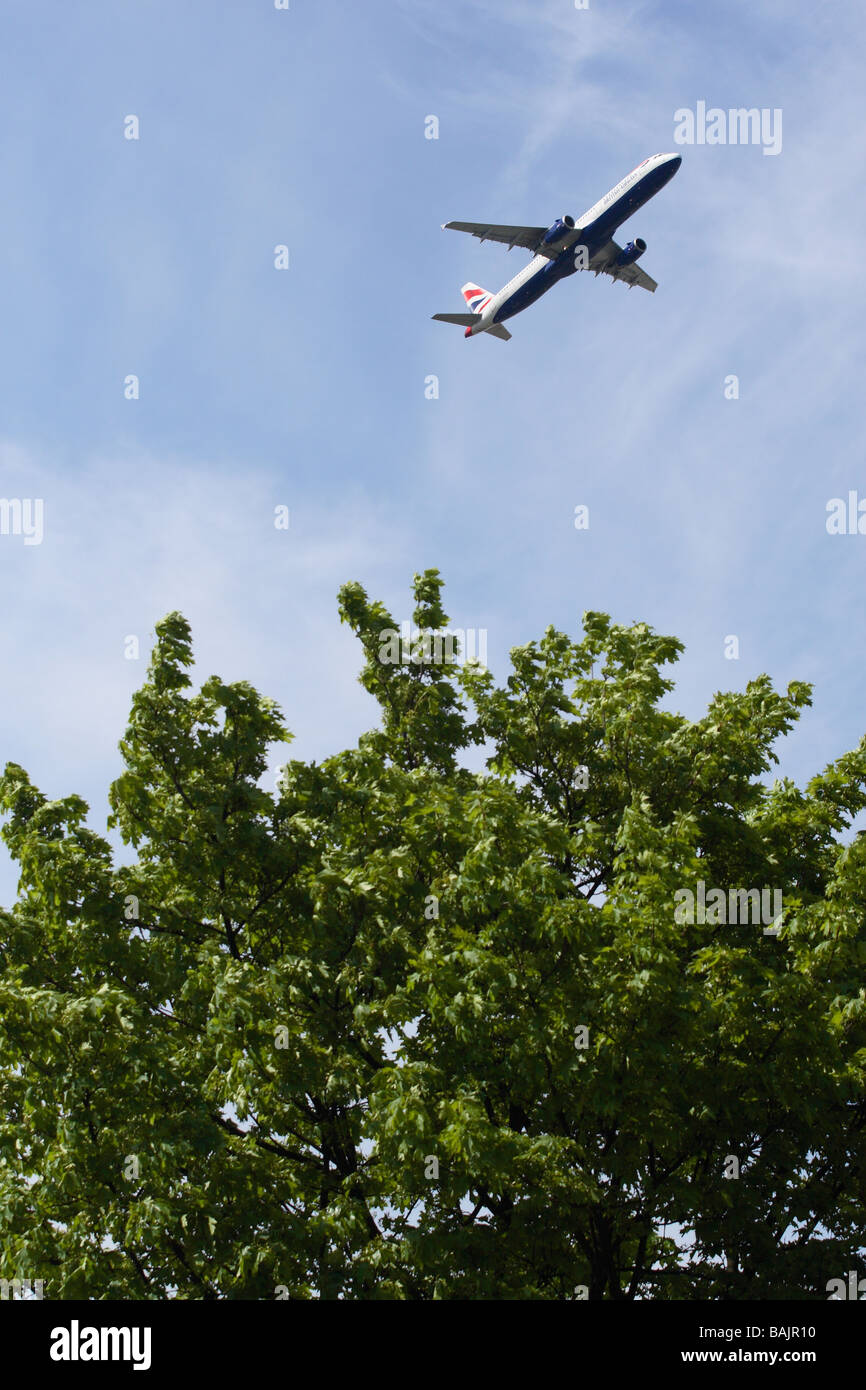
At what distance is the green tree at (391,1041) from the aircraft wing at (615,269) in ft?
147

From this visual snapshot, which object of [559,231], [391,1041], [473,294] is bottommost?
[391,1041]

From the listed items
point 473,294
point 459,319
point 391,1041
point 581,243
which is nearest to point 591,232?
point 581,243

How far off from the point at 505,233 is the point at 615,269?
22.1ft

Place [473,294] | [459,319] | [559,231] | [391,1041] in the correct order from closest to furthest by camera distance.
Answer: [391,1041], [559,231], [459,319], [473,294]

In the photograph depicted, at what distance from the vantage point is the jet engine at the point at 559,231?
172 ft

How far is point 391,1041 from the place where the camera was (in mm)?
14539

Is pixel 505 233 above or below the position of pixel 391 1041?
above

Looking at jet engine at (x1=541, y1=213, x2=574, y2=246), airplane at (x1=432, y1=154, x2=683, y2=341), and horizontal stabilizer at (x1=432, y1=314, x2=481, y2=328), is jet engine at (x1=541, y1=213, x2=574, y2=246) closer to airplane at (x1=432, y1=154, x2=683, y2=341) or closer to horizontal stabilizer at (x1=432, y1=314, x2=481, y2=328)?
airplane at (x1=432, y1=154, x2=683, y2=341)

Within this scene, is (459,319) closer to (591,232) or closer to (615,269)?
(615,269)

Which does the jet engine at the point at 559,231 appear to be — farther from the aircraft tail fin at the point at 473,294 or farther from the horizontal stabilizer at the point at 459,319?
the aircraft tail fin at the point at 473,294

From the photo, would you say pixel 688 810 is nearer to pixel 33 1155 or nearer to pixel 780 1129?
pixel 780 1129

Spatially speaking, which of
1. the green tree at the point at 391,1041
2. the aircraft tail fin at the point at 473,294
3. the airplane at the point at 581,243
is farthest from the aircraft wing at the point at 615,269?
the green tree at the point at 391,1041
